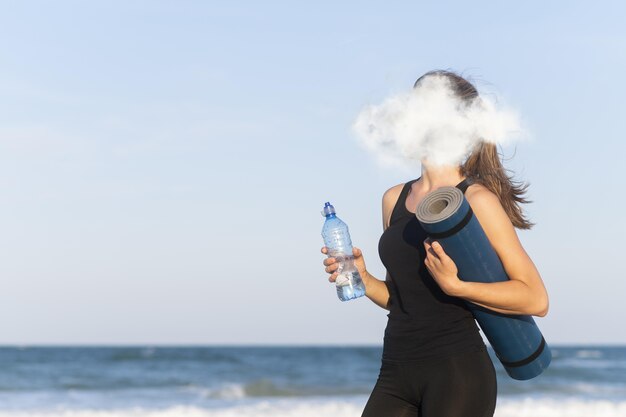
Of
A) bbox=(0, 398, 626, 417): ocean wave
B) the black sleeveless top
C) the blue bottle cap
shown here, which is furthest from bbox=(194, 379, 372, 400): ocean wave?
the black sleeveless top

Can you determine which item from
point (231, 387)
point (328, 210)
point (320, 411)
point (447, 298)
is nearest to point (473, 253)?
point (447, 298)

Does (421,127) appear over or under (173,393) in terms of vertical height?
over

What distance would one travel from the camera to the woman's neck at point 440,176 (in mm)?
3410

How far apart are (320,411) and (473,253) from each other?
11.3m

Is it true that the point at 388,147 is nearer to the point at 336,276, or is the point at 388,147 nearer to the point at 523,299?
the point at 336,276

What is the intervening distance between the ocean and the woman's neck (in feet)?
33.7

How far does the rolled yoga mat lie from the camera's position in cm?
302

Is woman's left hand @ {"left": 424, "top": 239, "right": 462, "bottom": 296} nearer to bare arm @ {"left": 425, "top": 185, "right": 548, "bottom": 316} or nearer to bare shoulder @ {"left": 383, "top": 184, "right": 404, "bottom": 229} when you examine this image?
bare arm @ {"left": 425, "top": 185, "right": 548, "bottom": 316}

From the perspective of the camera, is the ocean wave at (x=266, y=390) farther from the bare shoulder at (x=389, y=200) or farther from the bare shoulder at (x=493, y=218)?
the bare shoulder at (x=493, y=218)

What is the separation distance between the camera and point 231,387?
2078 centimetres

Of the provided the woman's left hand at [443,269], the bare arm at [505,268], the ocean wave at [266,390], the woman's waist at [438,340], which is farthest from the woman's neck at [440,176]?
the ocean wave at [266,390]

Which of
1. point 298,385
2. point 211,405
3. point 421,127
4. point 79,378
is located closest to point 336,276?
point 421,127

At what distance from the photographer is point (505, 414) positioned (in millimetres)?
13289

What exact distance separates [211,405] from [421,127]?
1252cm
